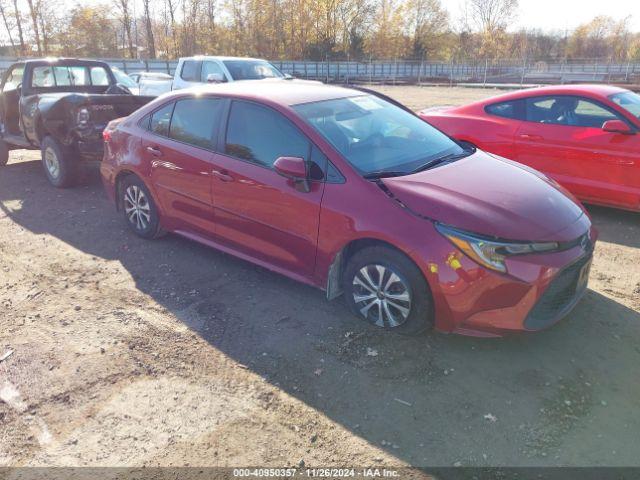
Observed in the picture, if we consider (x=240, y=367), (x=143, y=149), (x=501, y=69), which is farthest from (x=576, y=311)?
(x=501, y=69)

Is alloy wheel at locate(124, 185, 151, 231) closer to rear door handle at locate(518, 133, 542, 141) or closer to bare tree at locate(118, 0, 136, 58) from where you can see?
rear door handle at locate(518, 133, 542, 141)

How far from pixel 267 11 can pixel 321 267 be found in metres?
59.0

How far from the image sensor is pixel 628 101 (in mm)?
5961

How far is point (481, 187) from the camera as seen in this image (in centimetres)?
353

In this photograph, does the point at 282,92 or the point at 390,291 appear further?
the point at 282,92

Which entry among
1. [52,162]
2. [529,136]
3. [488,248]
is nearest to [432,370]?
[488,248]

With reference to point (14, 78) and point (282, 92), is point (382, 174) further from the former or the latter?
point (14, 78)

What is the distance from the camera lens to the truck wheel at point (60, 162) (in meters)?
7.03

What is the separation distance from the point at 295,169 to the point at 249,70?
956cm

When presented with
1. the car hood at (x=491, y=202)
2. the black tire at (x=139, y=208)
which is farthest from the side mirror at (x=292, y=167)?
the black tire at (x=139, y=208)

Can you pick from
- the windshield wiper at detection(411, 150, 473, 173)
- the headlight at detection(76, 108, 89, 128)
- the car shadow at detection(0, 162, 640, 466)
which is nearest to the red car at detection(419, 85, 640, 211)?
the car shadow at detection(0, 162, 640, 466)

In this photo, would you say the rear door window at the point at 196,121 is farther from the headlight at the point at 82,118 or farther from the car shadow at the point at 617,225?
the car shadow at the point at 617,225

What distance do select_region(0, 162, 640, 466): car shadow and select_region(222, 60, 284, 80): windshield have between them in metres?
8.37

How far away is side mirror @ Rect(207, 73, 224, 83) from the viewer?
1148 centimetres
